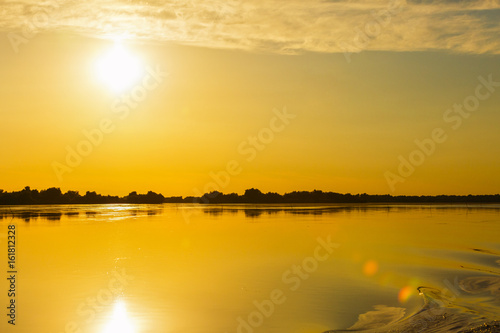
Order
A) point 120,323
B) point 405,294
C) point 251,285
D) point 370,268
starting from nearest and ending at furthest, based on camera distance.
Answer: point 120,323
point 405,294
point 251,285
point 370,268

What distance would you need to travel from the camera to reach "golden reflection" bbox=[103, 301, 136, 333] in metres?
13.7

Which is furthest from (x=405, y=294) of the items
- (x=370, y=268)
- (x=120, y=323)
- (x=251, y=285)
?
(x=120, y=323)

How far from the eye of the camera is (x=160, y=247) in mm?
31656

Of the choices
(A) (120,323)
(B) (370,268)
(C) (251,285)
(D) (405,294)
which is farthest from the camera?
(B) (370,268)

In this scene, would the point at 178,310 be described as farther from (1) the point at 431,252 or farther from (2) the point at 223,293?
(1) the point at 431,252

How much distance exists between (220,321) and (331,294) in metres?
5.09

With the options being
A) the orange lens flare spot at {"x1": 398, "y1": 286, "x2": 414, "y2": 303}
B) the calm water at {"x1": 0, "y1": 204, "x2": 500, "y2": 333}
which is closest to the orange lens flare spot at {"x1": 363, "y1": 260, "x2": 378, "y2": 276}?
the calm water at {"x1": 0, "y1": 204, "x2": 500, "y2": 333}

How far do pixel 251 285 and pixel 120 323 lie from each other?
663 cm

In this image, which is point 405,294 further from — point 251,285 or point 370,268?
point 251,285

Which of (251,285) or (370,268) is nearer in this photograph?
(251,285)

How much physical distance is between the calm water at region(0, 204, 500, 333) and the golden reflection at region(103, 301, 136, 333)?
0.03 metres

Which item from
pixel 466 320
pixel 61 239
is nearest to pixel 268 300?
pixel 466 320

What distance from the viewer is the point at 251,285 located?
65.4 ft

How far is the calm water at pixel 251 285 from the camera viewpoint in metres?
14.7
